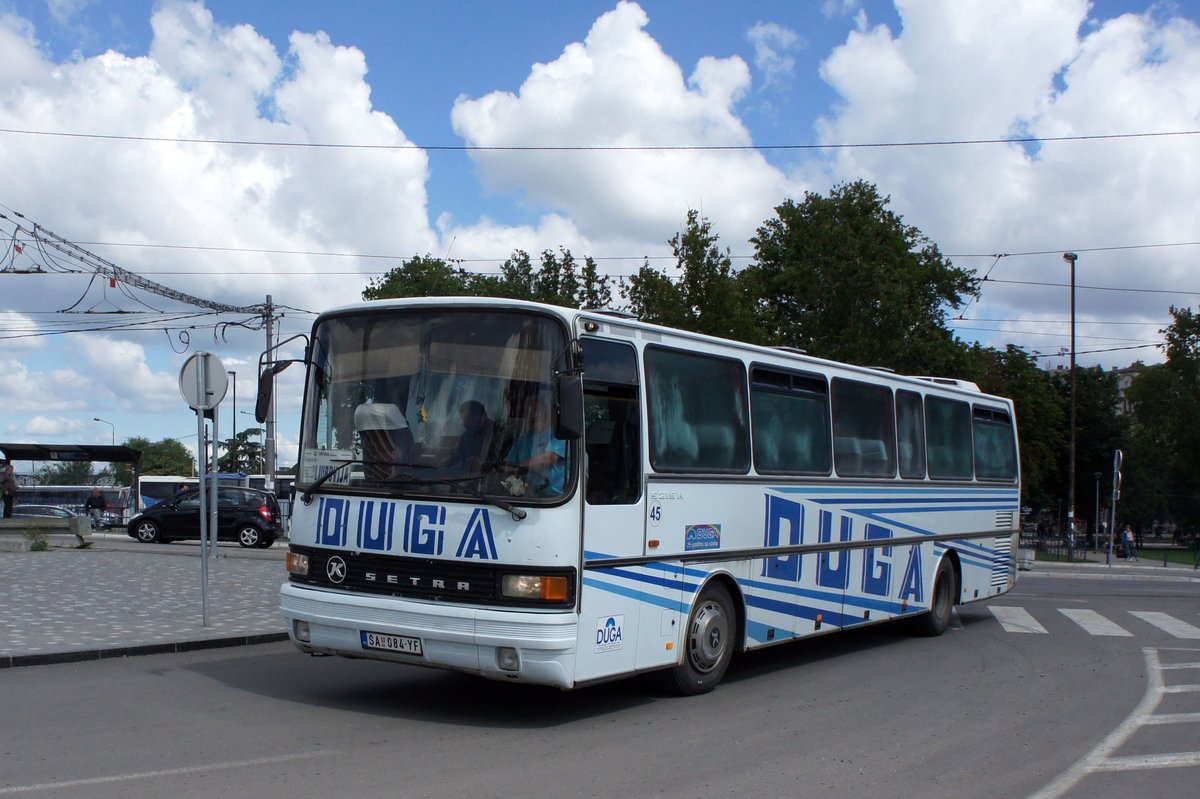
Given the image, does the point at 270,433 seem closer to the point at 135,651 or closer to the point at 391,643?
the point at 135,651

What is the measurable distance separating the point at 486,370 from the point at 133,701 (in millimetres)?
3830

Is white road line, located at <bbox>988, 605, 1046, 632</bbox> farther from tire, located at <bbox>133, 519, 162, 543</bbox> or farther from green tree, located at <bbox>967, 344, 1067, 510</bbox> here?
Result: green tree, located at <bbox>967, 344, 1067, 510</bbox>

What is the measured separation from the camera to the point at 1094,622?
17.1 m

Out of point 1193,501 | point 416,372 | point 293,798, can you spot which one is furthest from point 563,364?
point 1193,501

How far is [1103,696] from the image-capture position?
10.6 metres

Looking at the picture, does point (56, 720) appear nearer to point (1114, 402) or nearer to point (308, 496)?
point (308, 496)

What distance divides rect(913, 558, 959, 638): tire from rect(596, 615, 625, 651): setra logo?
7.22m

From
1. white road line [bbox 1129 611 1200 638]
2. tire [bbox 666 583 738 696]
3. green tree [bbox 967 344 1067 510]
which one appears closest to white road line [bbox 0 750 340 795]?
tire [bbox 666 583 738 696]

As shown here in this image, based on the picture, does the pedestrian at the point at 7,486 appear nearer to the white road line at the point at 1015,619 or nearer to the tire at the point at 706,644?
the white road line at the point at 1015,619

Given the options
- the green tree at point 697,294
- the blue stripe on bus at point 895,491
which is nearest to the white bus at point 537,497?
the blue stripe on bus at point 895,491

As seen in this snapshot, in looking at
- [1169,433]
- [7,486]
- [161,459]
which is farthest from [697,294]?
[161,459]

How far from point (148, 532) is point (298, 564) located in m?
30.0

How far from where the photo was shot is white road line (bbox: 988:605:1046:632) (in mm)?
16016

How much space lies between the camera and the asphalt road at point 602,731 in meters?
6.86
